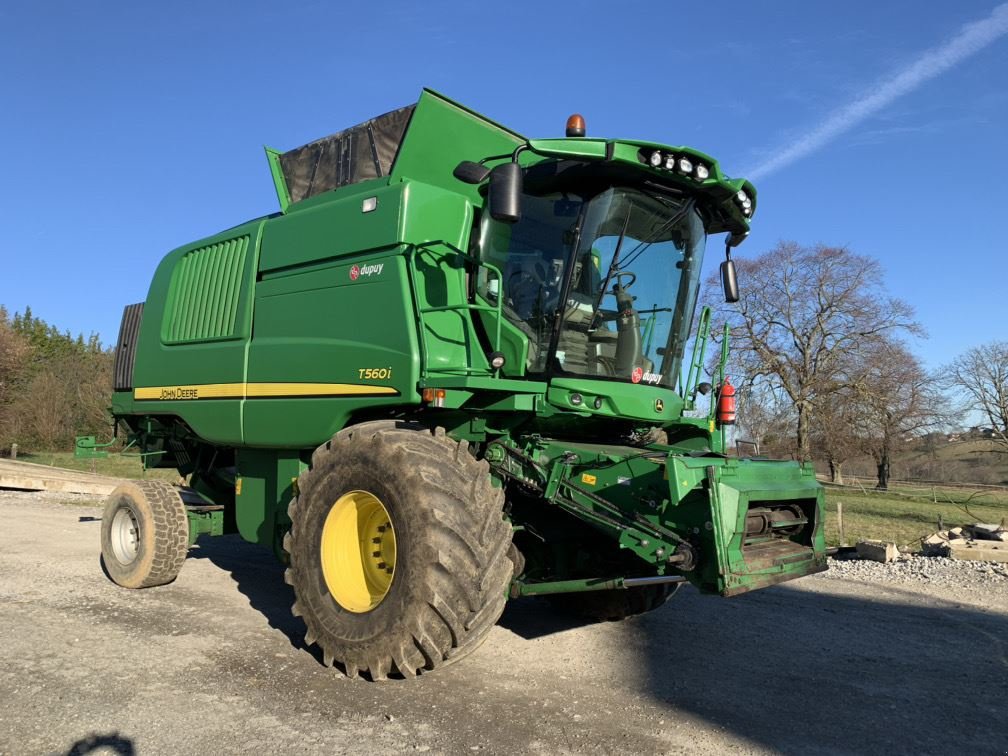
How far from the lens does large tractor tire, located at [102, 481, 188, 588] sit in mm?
6594

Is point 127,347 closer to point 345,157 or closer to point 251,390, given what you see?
point 251,390

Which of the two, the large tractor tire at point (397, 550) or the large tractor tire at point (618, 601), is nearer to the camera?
the large tractor tire at point (397, 550)

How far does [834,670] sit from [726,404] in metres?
2.11

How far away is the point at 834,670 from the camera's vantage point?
16.2 ft

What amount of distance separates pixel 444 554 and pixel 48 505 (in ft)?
40.4

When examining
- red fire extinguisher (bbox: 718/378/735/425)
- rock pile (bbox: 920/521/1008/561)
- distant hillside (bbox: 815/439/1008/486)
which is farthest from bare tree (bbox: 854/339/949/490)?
red fire extinguisher (bbox: 718/378/735/425)

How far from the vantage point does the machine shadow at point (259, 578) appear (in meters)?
5.66

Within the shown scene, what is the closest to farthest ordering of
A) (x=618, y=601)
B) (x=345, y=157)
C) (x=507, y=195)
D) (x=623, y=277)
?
(x=507, y=195) < (x=623, y=277) < (x=618, y=601) < (x=345, y=157)

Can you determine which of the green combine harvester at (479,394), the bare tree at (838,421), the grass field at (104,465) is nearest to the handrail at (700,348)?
the green combine harvester at (479,394)

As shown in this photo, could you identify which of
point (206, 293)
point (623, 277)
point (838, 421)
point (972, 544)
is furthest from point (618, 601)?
point (838, 421)

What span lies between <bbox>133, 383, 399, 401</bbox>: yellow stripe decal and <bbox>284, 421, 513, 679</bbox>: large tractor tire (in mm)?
365

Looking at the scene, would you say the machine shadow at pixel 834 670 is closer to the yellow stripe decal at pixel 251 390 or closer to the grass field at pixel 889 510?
the yellow stripe decal at pixel 251 390

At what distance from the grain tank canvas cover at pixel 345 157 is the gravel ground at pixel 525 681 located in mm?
3628

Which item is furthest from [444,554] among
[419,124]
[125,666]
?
[419,124]
